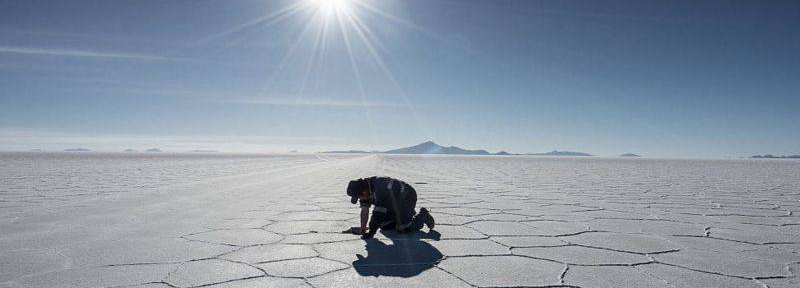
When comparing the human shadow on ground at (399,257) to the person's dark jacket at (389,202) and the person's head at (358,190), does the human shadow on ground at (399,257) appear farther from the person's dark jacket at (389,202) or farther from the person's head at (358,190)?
the person's head at (358,190)

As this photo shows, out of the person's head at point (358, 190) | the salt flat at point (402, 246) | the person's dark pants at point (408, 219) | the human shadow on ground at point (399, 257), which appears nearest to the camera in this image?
the salt flat at point (402, 246)

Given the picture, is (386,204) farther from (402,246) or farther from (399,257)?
(399,257)

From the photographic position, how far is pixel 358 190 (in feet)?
10.2

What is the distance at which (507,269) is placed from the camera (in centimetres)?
237

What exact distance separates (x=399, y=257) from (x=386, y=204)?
2.12 feet

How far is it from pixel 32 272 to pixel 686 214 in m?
5.11

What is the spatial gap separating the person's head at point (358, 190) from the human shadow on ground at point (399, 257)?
0.30 m

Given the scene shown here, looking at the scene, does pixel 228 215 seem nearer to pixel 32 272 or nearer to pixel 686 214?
pixel 32 272

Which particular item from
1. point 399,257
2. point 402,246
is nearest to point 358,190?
point 402,246

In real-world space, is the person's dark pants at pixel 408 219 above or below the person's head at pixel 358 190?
below

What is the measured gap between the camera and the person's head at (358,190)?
3.08 metres

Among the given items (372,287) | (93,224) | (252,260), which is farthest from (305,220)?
(372,287)

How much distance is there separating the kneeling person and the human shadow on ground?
98 millimetres

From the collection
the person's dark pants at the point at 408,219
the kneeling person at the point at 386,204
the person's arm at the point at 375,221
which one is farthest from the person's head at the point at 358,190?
the person's dark pants at the point at 408,219
